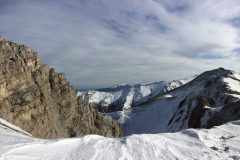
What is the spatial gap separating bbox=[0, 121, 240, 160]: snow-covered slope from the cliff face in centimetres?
5835

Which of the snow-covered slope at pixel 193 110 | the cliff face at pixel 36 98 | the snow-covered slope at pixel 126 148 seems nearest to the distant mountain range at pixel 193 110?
the snow-covered slope at pixel 193 110

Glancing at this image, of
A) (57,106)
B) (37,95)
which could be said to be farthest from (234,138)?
(57,106)

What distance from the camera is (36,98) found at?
96.4 metres

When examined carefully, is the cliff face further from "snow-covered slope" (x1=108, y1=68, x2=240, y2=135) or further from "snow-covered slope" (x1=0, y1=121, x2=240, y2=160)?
"snow-covered slope" (x1=0, y1=121, x2=240, y2=160)

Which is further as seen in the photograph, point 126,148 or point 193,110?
point 193,110

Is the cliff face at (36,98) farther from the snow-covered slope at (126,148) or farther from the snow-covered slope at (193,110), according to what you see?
the snow-covered slope at (126,148)

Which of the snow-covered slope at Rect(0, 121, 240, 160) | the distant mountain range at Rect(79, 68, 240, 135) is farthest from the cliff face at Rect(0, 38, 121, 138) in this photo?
the snow-covered slope at Rect(0, 121, 240, 160)

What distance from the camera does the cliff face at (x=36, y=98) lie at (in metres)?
88.6

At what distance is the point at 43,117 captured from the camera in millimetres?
98812

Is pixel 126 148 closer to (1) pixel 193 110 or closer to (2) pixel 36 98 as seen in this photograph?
(2) pixel 36 98

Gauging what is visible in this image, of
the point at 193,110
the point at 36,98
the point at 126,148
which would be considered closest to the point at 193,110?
the point at 193,110

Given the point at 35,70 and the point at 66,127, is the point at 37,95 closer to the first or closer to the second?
the point at 35,70

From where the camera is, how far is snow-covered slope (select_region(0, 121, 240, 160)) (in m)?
22.4

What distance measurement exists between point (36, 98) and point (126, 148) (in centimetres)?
7448
